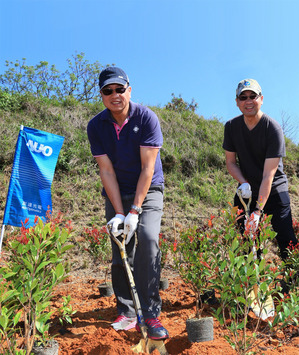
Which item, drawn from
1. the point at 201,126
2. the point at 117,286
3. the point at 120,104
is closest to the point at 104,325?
the point at 117,286

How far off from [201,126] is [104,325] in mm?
8899

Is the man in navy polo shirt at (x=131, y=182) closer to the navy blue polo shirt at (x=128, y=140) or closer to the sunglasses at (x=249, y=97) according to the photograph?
the navy blue polo shirt at (x=128, y=140)

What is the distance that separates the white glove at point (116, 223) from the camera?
2711 millimetres

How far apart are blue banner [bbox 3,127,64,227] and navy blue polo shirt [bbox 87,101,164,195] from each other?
113 inches

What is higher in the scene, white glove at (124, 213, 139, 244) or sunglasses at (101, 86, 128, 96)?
sunglasses at (101, 86, 128, 96)

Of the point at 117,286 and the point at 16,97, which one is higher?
the point at 16,97

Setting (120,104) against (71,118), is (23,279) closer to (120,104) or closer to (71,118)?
(120,104)

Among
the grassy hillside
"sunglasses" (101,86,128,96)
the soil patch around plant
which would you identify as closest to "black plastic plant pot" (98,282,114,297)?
the soil patch around plant

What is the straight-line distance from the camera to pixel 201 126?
11.2 m

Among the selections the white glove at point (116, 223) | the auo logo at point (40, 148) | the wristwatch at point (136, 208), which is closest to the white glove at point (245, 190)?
the wristwatch at point (136, 208)

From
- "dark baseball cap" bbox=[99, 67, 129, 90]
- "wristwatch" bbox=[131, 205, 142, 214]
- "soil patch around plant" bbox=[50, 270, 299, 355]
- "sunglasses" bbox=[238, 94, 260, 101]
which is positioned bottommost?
"soil patch around plant" bbox=[50, 270, 299, 355]

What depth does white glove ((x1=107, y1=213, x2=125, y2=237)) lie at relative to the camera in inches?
107

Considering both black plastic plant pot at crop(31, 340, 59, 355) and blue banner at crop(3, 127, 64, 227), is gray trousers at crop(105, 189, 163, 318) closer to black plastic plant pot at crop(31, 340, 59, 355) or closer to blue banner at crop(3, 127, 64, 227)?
black plastic plant pot at crop(31, 340, 59, 355)

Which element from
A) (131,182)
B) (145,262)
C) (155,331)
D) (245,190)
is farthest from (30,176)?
→ (155,331)
